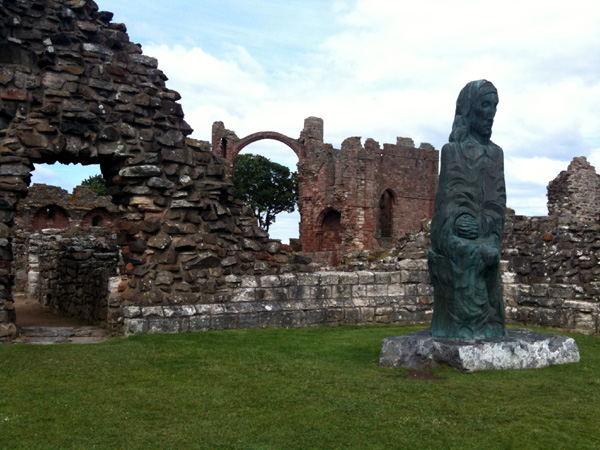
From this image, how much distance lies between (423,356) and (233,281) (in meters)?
4.18

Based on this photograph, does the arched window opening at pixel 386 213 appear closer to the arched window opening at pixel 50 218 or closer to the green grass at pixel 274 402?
the arched window opening at pixel 50 218

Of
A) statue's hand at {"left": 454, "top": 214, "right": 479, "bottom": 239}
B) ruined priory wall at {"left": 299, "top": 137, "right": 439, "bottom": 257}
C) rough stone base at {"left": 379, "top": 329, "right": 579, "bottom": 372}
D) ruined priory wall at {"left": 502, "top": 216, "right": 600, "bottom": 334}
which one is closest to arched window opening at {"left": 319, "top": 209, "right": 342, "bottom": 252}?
ruined priory wall at {"left": 299, "top": 137, "right": 439, "bottom": 257}

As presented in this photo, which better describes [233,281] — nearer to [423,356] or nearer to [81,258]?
[423,356]

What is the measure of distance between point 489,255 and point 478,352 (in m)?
1.10

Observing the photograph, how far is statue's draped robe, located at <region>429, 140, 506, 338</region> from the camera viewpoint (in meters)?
6.53

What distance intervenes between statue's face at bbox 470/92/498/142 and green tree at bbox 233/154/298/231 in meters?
40.1

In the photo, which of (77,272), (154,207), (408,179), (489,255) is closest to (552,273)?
(489,255)

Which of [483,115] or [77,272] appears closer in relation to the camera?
[483,115]

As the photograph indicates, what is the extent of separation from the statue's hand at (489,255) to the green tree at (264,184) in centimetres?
4041

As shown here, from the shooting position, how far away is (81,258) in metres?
13.3

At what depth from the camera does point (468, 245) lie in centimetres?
653

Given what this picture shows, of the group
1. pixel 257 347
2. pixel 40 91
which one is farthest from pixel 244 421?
pixel 40 91

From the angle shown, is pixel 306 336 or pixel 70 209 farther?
pixel 70 209

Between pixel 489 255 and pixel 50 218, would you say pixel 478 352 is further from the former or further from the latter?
pixel 50 218
